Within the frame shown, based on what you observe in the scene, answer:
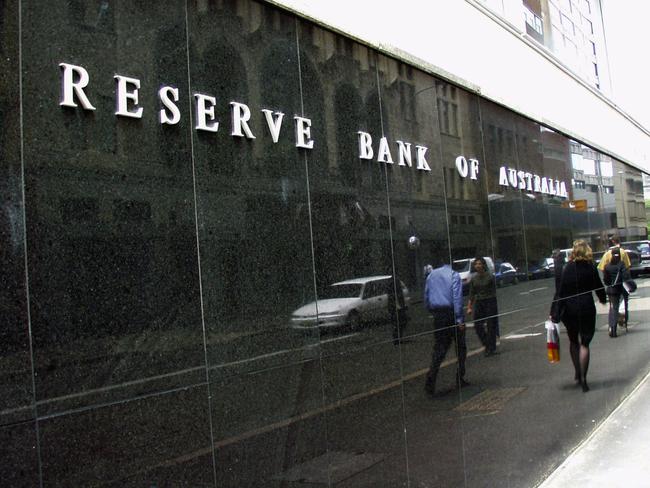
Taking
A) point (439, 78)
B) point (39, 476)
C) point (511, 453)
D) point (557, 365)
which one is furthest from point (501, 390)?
point (39, 476)

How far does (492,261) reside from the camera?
19.1 feet

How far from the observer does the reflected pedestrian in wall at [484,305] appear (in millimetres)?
5414

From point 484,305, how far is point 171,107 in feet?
11.3

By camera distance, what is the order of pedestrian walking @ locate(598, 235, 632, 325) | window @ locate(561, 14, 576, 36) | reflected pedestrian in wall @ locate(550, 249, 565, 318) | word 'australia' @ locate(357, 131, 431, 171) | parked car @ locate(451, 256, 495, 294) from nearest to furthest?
1. word 'australia' @ locate(357, 131, 431, 171)
2. parked car @ locate(451, 256, 495, 294)
3. reflected pedestrian in wall @ locate(550, 249, 565, 318)
4. pedestrian walking @ locate(598, 235, 632, 325)
5. window @ locate(561, 14, 576, 36)

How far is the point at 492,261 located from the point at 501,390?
1.12 metres

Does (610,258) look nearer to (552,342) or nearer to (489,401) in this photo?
(552,342)

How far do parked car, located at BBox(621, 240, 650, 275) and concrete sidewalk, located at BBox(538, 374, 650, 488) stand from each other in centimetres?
348

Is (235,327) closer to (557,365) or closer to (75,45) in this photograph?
(75,45)

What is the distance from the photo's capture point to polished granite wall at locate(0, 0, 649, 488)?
8.41ft

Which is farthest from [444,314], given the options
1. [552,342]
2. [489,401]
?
[552,342]

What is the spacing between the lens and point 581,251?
8.05 metres

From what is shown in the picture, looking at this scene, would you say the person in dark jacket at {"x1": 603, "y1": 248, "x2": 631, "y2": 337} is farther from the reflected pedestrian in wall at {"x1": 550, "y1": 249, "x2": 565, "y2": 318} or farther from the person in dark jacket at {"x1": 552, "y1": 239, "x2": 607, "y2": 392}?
the reflected pedestrian in wall at {"x1": 550, "y1": 249, "x2": 565, "y2": 318}

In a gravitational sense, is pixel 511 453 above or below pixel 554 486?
above

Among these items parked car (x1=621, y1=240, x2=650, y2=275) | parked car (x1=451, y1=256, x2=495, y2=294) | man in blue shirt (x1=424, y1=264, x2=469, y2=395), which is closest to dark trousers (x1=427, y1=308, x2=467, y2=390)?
man in blue shirt (x1=424, y1=264, x2=469, y2=395)
